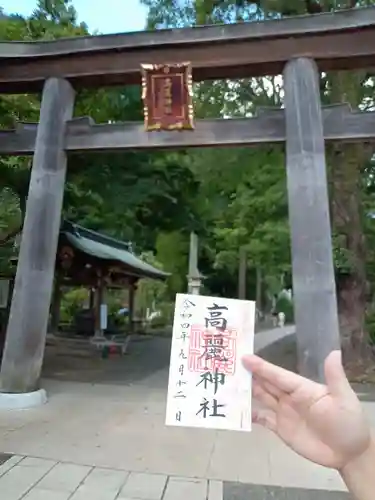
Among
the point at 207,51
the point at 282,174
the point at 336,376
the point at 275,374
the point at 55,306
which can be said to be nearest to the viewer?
the point at 336,376

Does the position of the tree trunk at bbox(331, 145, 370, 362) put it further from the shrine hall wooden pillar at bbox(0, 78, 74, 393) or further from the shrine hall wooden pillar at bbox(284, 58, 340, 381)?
the shrine hall wooden pillar at bbox(0, 78, 74, 393)

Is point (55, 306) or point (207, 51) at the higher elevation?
point (207, 51)

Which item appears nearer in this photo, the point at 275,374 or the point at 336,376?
the point at 336,376

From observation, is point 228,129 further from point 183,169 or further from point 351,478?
point 351,478

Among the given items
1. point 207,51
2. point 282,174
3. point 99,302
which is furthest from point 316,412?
point 99,302

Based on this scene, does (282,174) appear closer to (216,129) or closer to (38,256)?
(216,129)

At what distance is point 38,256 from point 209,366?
5.31 m

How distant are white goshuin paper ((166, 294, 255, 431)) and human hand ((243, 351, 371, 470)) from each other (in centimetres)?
7

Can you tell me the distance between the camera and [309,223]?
20.7ft

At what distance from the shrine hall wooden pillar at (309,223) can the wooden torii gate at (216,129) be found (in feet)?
0.04

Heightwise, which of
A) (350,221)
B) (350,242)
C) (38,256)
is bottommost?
(38,256)

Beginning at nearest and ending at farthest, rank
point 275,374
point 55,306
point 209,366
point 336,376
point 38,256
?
point 336,376, point 275,374, point 209,366, point 38,256, point 55,306

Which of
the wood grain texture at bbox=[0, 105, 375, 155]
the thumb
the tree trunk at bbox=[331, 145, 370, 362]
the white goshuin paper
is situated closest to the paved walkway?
the white goshuin paper

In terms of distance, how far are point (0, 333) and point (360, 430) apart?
40.5 ft
